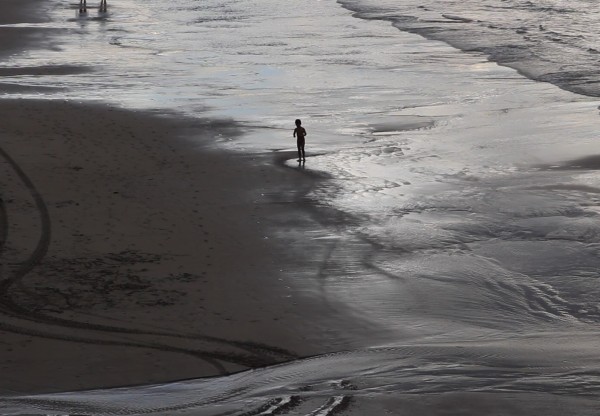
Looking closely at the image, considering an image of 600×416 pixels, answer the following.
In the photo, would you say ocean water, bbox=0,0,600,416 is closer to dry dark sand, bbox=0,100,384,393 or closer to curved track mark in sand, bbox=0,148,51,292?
dry dark sand, bbox=0,100,384,393

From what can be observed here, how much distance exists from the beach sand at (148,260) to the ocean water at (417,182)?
1.62 ft

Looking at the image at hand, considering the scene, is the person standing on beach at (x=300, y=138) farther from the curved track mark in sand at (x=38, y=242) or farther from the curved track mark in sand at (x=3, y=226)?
the curved track mark in sand at (x=3, y=226)

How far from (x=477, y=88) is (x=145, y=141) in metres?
10.4

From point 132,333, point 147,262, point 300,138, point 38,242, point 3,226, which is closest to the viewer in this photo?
point 132,333

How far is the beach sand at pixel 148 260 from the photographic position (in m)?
10.5

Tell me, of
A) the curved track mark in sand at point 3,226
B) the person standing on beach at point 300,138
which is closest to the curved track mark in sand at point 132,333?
the curved track mark in sand at point 3,226

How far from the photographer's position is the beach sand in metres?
10.5

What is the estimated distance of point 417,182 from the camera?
1812 centimetres

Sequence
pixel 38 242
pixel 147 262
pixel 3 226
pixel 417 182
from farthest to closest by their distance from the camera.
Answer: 1. pixel 417 182
2. pixel 3 226
3. pixel 38 242
4. pixel 147 262

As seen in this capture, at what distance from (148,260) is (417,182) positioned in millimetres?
6242

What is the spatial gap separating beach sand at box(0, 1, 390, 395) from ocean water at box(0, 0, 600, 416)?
1.62 ft

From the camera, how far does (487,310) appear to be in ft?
39.1

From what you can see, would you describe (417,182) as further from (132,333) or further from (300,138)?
(132,333)

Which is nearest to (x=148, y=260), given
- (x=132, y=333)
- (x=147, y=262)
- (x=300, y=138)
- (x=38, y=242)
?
(x=147, y=262)
